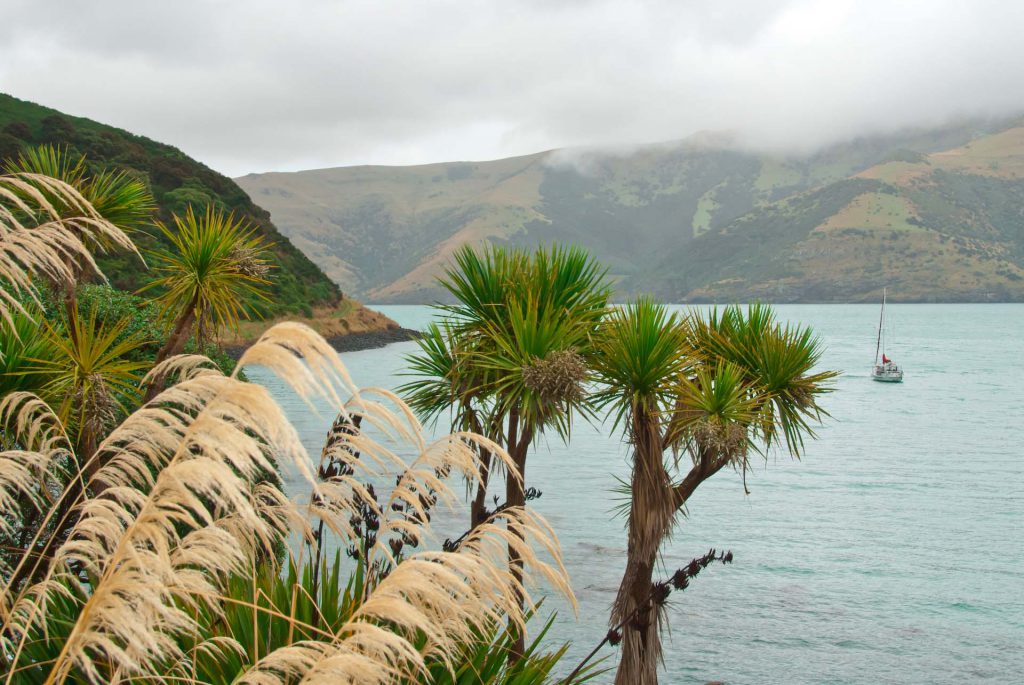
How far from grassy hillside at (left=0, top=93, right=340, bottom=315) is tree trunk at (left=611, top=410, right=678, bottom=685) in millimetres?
57674

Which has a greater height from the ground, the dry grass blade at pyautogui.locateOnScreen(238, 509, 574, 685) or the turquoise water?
the dry grass blade at pyautogui.locateOnScreen(238, 509, 574, 685)

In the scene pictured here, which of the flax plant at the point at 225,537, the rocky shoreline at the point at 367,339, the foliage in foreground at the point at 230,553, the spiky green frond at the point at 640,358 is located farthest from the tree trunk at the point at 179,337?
the rocky shoreline at the point at 367,339

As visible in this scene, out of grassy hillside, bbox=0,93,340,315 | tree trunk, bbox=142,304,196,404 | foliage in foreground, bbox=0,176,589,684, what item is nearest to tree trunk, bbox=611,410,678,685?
foliage in foreground, bbox=0,176,589,684

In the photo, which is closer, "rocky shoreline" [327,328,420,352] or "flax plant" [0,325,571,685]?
"flax plant" [0,325,571,685]

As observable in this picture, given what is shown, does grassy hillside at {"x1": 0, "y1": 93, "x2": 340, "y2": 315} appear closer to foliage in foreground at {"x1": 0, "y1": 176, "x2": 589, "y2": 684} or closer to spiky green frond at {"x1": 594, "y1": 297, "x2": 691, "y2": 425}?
spiky green frond at {"x1": 594, "y1": 297, "x2": 691, "y2": 425}

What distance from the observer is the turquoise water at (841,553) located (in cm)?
2577

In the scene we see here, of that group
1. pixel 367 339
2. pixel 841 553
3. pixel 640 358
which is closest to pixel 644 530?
pixel 640 358

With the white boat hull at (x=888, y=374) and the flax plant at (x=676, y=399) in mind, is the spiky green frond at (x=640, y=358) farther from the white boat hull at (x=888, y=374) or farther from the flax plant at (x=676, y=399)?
the white boat hull at (x=888, y=374)

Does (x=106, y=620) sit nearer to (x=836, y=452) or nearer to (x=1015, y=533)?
(x=1015, y=533)

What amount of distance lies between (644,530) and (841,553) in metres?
28.8

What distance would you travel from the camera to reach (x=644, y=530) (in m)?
12.7

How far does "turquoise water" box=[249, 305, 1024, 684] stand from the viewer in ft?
84.5

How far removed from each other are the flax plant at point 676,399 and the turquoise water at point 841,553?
1.62 m

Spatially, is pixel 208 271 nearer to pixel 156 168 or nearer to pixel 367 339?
pixel 156 168
